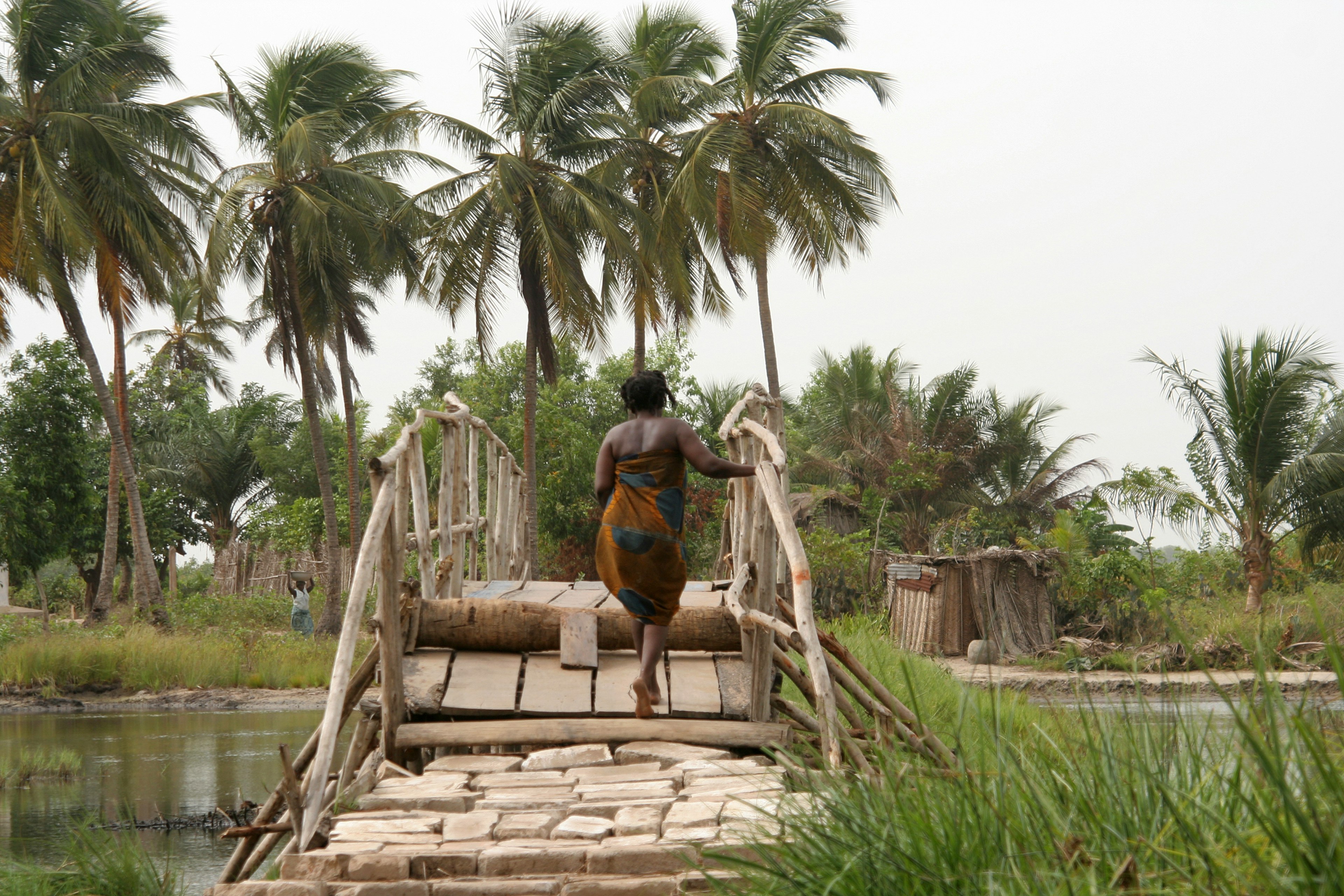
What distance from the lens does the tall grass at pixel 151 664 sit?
49.3 ft

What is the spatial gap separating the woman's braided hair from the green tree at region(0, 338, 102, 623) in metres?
16.5

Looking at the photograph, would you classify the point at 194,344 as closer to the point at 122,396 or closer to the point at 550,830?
the point at 122,396

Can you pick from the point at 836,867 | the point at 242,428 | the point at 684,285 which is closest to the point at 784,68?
the point at 684,285

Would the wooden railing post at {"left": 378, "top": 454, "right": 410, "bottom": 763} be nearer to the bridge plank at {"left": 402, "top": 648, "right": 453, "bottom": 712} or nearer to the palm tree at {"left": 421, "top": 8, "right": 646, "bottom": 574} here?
the bridge plank at {"left": 402, "top": 648, "right": 453, "bottom": 712}

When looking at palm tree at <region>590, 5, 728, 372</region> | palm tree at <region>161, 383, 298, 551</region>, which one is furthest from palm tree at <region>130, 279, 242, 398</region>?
palm tree at <region>590, 5, 728, 372</region>

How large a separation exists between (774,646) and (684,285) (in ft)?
46.1

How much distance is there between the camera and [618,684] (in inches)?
185

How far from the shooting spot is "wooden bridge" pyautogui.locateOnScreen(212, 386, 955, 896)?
3.03 meters

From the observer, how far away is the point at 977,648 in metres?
14.5

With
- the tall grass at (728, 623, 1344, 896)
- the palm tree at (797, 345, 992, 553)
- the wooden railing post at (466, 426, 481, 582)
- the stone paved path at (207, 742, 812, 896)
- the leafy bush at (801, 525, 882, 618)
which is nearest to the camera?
the tall grass at (728, 623, 1344, 896)

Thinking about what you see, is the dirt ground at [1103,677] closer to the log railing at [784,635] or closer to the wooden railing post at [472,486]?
the wooden railing post at [472,486]

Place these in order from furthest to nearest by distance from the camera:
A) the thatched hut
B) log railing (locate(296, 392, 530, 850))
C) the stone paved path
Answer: the thatched hut < log railing (locate(296, 392, 530, 850)) < the stone paved path

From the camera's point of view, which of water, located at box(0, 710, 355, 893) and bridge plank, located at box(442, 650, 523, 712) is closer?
bridge plank, located at box(442, 650, 523, 712)

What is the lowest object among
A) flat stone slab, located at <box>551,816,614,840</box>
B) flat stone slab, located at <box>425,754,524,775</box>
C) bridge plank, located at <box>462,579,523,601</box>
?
flat stone slab, located at <box>551,816,614,840</box>
